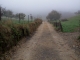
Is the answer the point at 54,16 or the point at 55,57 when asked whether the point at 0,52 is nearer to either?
the point at 55,57

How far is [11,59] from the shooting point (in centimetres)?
862

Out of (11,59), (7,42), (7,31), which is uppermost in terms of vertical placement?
(7,31)

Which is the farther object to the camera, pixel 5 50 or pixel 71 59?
pixel 5 50

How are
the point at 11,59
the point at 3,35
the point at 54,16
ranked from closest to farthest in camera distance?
the point at 11,59
the point at 3,35
the point at 54,16

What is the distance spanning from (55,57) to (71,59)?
101 cm

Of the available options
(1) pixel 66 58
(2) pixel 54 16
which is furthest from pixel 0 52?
(2) pixel 54 16

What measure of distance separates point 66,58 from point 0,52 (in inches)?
161

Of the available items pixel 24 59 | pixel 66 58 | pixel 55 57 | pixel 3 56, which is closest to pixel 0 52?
pixel 3 56

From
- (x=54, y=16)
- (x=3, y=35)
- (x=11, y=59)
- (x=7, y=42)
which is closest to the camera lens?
(x=11, y=59)

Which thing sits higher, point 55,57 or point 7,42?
point 7,42

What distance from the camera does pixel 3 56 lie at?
891 cm

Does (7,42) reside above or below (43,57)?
above

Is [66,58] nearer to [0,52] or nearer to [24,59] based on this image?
[24,59]

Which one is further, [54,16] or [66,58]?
[54,16]
